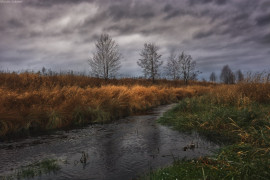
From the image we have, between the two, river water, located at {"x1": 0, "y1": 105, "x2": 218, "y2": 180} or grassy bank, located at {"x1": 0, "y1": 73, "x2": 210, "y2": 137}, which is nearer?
river water, located at {"x1": 0, "y1": 105, "x2": 218, "y2": 180}

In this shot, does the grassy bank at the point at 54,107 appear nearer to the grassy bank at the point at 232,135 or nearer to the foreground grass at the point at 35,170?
the grassy bank at the point at 232,135

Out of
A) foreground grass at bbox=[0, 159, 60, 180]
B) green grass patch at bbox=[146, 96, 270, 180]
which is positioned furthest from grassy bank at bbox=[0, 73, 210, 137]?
foreground grass at bbox=[0, 159, 60, 180]

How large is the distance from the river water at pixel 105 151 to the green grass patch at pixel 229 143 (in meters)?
0.53

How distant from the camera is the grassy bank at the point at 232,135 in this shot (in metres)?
2.75

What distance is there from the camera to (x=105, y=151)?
191 inches

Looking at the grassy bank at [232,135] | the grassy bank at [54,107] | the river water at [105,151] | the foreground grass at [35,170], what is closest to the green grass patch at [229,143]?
the grassy bank at [232,135]

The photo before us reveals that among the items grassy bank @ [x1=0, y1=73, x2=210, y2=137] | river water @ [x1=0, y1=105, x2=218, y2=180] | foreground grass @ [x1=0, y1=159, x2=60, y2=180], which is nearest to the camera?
foreground grass @ [x1=0, y1=159, x2=60, y2=180]

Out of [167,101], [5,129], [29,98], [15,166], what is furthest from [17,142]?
[167,101]

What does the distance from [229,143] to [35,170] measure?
Result: 453cm

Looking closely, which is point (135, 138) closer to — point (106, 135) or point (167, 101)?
point (106, 135)

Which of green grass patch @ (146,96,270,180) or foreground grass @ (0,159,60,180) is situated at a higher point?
green grass patch @ (146,96,270,180)

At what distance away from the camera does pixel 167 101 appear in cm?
1764

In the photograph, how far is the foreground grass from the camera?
354 centimetres

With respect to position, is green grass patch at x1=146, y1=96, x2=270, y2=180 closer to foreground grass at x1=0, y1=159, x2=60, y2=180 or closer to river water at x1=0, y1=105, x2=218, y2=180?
river water at x1=0, y1=105, x2=218, y2=180
